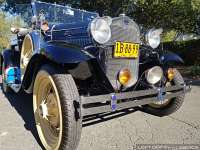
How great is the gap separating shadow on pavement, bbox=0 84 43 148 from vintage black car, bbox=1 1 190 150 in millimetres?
421

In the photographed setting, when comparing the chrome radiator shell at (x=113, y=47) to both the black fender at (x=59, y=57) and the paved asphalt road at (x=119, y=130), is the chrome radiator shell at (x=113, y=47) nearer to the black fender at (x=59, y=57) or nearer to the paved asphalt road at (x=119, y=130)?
the black fender at (x=59, y=57)

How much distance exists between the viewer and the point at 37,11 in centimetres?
586

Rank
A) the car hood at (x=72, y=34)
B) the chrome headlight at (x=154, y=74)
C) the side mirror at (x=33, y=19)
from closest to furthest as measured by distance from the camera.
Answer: the chrome headlight at (x=154, y=74) < the car hood at (x=72, y=34) < the side mirror at (x=33, y=19)

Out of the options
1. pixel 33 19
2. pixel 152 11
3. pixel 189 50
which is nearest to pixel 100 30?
pixel 33 19

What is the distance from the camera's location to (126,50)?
165 inches

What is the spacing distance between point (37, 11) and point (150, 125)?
2788 millimetres

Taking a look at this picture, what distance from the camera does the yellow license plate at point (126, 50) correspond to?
412cm

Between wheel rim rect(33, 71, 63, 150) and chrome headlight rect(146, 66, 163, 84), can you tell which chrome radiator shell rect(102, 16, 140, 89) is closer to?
chrome headlight rect(146, 66, 163, 84)

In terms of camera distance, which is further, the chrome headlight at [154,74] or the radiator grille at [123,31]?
the chrome headlight at [154,74]

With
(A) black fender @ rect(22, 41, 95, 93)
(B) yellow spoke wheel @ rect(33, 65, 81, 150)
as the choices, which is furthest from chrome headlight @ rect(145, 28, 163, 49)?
(B) yellow spoke wheel @ rect(33, 65, 81, 150)

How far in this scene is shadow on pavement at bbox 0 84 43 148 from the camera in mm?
4879

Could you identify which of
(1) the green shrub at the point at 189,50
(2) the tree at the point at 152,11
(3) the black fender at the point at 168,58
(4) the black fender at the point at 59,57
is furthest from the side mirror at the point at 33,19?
(1) the green shrub at the point at 189,50

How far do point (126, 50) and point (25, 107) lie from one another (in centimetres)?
262

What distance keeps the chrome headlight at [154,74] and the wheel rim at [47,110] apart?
4.13ft
